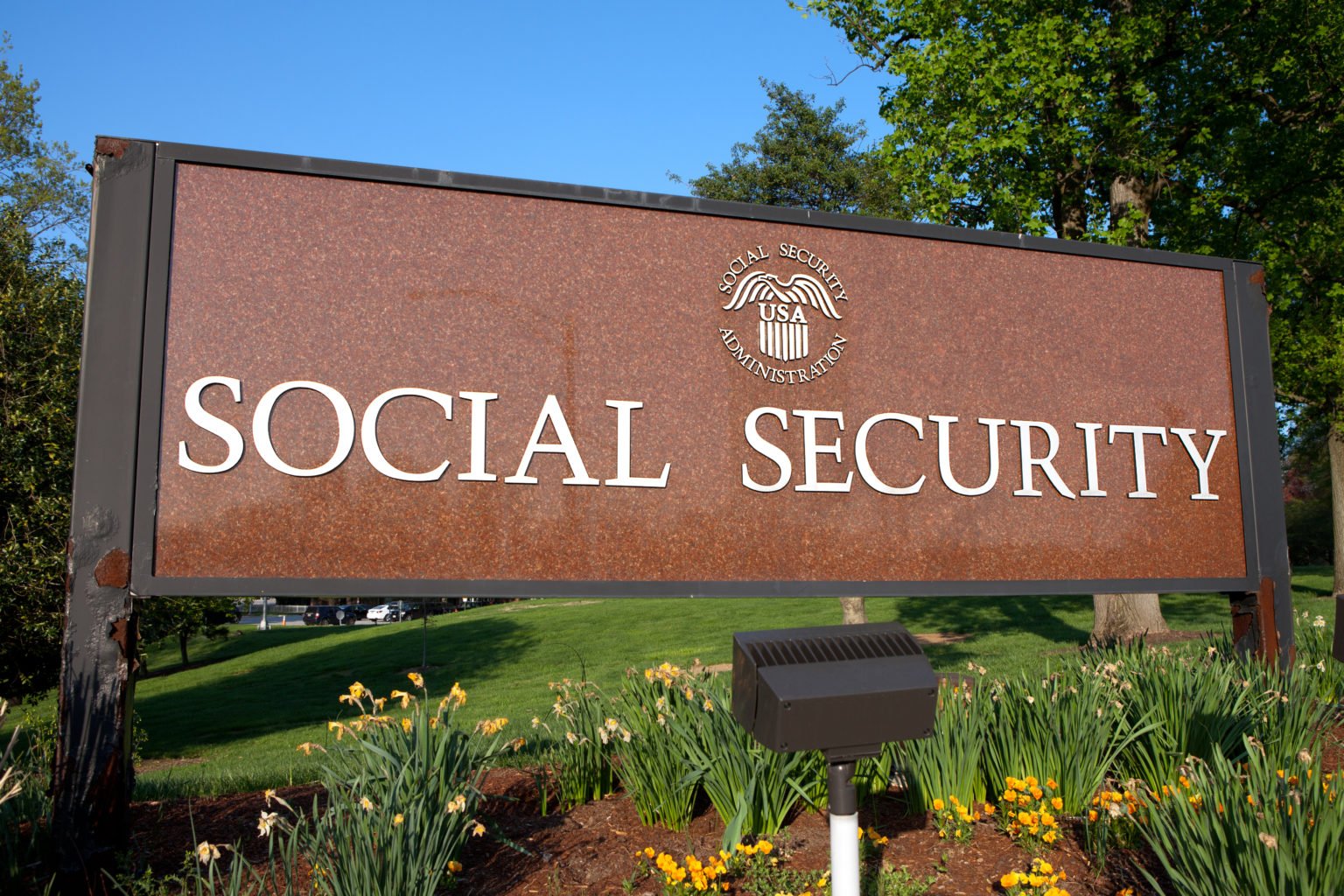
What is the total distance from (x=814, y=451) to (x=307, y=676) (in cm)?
2190

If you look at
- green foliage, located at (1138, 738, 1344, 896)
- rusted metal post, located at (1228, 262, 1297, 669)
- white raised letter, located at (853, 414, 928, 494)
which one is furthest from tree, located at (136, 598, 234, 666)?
green foliage, located at (1138, 738, 1344, 896)

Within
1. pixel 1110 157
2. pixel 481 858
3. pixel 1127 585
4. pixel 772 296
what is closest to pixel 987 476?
pixel 1127 585

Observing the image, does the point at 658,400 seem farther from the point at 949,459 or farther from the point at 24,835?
the point at 24,835

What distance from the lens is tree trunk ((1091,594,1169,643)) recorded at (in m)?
14.1

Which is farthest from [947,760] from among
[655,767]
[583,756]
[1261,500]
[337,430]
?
[1261,500]

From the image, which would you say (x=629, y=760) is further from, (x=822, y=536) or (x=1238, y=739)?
(x=1238, y=739)

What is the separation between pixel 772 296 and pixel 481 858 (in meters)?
3.03

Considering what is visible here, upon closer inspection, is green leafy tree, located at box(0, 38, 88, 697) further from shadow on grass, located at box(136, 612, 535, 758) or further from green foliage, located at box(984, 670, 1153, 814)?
green foliage, located at box(984, 670, 1153, 814)

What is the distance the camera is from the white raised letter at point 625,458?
4832 millimetres

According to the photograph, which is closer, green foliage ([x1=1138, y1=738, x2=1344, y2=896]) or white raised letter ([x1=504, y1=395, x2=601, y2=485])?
green foliage ([x1=1138, y1=738, x2=1344, y2=896])

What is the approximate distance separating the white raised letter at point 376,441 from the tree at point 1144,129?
12.0 m

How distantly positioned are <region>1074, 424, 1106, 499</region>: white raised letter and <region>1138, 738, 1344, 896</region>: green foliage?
2.49 m

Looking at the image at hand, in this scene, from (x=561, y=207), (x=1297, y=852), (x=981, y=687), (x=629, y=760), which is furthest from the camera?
(x=561, y=207)

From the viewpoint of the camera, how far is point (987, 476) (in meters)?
5.50
